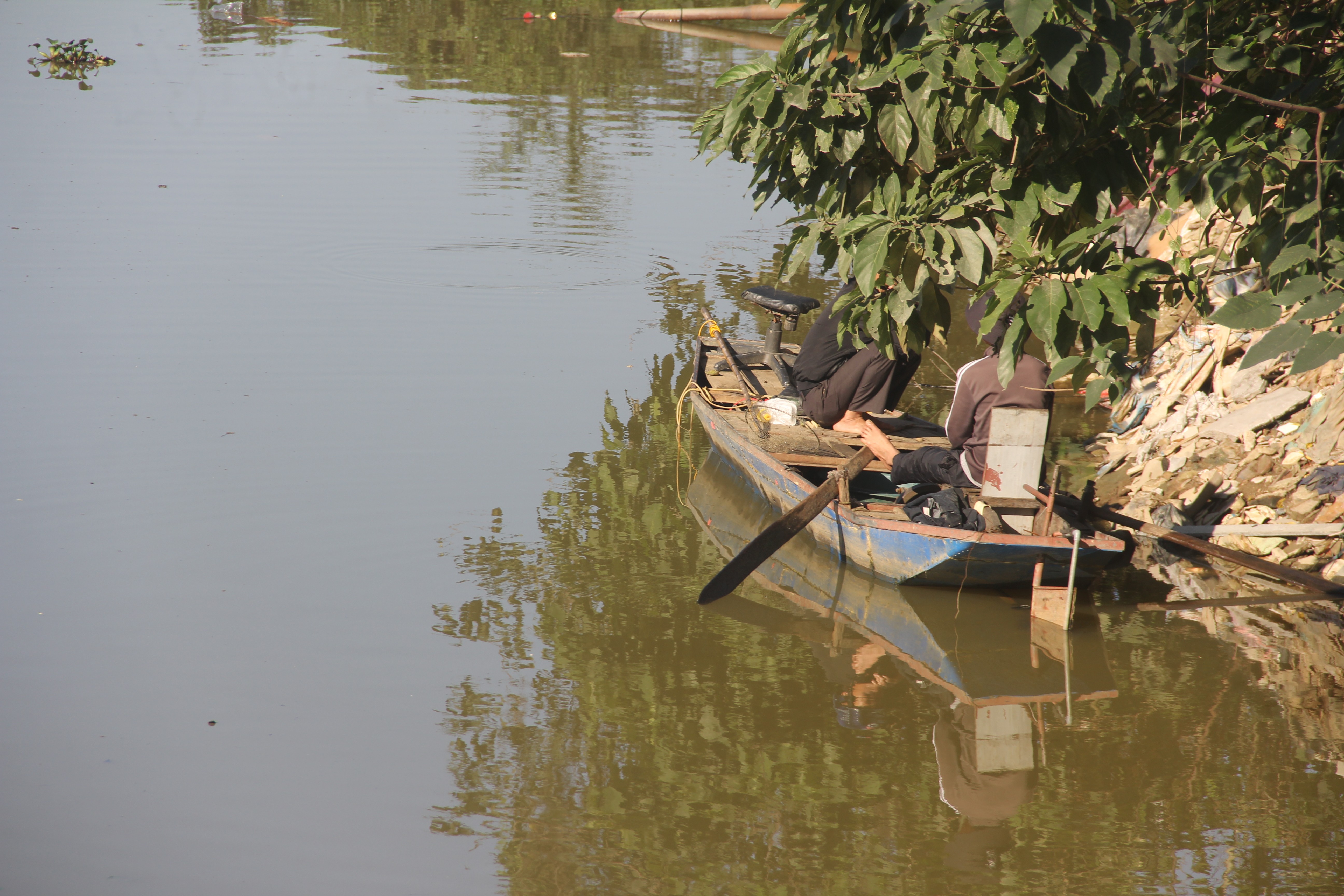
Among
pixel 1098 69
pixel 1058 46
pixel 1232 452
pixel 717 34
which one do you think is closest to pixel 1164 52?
pixel 1098 69

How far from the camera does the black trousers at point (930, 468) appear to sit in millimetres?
6293

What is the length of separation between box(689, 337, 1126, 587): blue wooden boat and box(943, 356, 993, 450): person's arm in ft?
1.84

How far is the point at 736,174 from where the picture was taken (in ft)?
55.4

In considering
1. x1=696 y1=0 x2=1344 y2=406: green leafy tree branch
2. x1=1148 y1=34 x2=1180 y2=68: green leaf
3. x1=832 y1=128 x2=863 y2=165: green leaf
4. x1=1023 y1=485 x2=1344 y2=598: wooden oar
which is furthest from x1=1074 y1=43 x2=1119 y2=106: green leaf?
x1=1023 y1=485 x2=1344 y2=598: wooden oar

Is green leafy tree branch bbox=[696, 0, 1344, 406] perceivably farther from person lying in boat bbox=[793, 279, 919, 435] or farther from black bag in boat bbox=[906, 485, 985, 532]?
person lying in boat bbox=[793, 279, 919, 435]

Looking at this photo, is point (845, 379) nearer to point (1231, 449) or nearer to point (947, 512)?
point (947, 512)

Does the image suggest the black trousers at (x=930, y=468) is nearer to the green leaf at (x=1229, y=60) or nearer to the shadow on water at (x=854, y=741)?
the shadow on water at (x=854, y=741)

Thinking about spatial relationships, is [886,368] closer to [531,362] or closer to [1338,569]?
[1338,569]

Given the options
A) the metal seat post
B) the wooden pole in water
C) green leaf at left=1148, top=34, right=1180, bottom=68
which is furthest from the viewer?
the wooden pole in water

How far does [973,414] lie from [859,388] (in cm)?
103

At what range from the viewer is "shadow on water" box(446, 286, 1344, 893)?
165 inches

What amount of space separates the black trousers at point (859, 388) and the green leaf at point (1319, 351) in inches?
179

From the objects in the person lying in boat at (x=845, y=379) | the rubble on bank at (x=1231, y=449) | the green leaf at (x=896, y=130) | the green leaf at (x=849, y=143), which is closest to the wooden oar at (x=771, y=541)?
the person lying in boat at (x=845, y=379)

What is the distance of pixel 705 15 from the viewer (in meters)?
29.9
